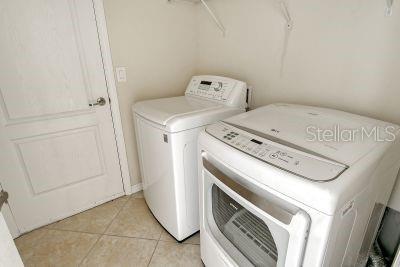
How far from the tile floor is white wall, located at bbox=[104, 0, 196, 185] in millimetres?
467

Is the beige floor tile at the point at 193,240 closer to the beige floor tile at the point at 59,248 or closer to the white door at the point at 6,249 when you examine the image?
the beige floor tile at the point at 59,248

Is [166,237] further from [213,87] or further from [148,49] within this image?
[148,49]

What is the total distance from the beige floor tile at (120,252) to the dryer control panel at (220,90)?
1.22 meters

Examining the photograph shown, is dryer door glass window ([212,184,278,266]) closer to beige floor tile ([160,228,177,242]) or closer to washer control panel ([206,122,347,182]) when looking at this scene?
washer control panel ([206,122,347,182])

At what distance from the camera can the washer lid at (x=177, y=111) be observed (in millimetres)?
1319

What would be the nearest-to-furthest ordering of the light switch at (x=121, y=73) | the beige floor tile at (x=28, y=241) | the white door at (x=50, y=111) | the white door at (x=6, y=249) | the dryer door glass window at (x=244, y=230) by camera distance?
the white door at (x=6, y=249)
the dryer door glass window at (x=244, y=230)
the white door at (x=50, y=111)
the beige floor tile at (x=28, y=241)
the light switch at (x=121, y=73)

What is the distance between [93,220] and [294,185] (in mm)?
1856

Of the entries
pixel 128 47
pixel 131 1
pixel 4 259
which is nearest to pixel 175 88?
pixel 128 47

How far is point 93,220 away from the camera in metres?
1.92

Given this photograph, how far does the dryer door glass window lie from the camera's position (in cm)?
93

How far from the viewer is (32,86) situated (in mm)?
1579

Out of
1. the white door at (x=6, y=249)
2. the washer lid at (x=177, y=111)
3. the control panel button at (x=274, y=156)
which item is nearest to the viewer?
the white door at (x=6, y=249)

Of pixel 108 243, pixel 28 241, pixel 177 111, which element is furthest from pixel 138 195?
pixel 177 111

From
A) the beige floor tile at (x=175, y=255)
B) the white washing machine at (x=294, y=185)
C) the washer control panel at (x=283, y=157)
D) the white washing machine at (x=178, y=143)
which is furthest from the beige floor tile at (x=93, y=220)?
the washer control panel at (x=283, y=157)
